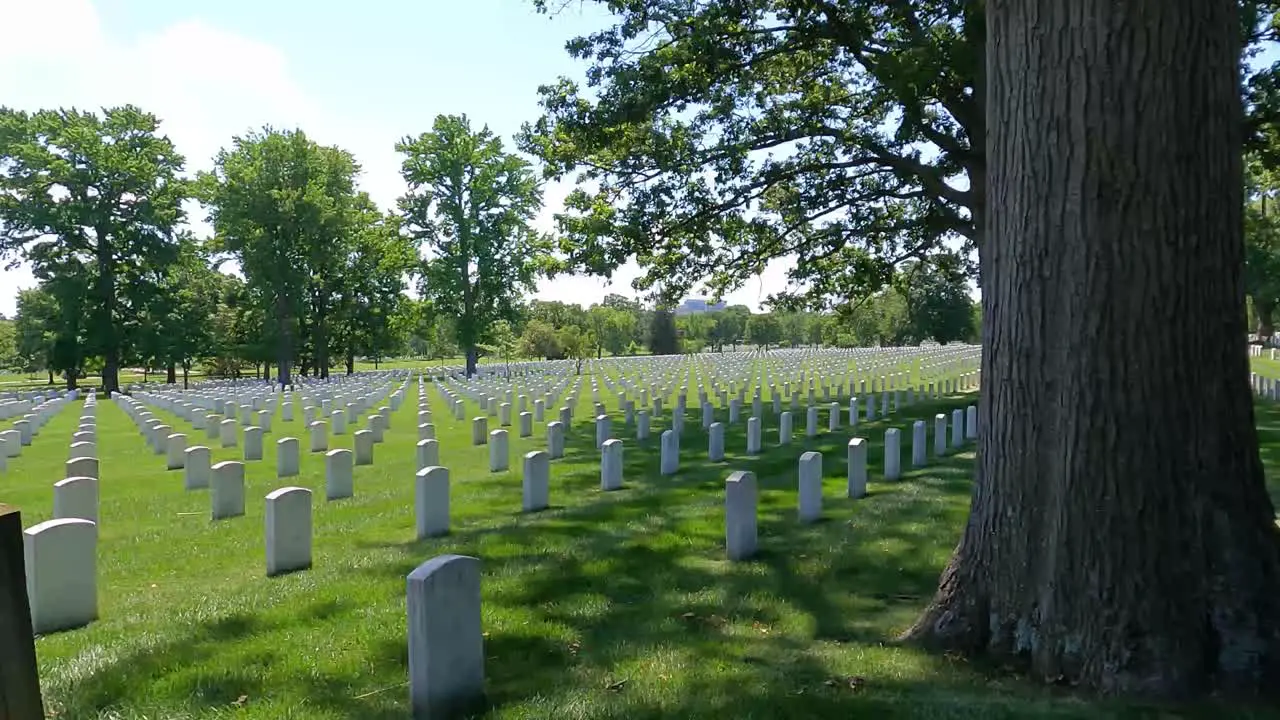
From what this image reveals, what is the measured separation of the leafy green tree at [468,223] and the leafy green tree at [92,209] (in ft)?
41.9

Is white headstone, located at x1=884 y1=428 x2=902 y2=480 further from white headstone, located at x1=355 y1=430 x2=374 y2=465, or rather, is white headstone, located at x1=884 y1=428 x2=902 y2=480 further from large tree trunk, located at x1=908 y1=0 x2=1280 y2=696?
white headstone, located at x1=355 y1=430 x2=374 y2=465

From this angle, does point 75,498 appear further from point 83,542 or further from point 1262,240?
point 1262,240

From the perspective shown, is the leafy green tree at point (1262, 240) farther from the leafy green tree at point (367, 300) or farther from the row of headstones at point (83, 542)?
the leafy green tree at point (367, 300)

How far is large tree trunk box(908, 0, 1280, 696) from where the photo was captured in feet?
11.8

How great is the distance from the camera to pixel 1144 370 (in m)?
3.70

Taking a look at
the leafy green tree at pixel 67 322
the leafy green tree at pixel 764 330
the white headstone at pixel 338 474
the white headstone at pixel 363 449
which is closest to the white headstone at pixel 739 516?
the white headstone at pixel 338 474

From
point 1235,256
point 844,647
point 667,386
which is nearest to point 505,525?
point 844,647

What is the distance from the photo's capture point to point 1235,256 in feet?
12.5

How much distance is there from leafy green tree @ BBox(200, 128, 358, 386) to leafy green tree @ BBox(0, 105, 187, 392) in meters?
3.49

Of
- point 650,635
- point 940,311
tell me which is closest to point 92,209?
point 650,635

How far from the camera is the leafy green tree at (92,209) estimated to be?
129 feet

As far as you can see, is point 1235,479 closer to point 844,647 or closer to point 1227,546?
point 1227,546

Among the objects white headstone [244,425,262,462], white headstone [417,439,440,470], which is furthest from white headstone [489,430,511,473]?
white headstone [244,425,262,462]

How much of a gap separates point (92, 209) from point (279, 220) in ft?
28.1
